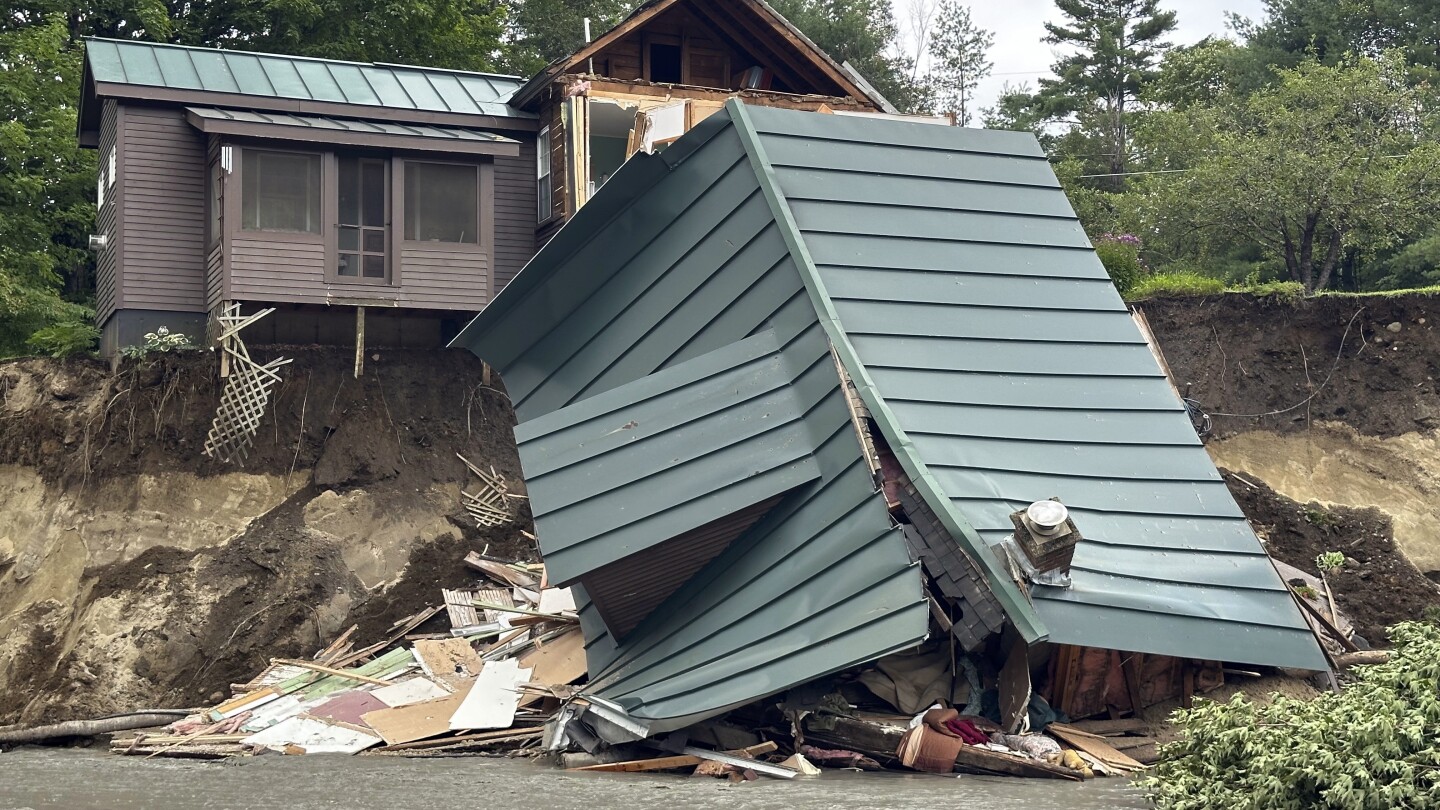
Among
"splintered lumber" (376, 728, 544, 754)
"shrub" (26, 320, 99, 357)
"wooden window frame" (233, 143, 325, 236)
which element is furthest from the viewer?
"shrub" (26, 320, 99, 357)

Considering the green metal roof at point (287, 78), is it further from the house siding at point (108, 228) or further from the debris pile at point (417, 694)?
the debris pile at point (417, 694)

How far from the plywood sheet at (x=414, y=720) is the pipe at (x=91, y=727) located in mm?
3719

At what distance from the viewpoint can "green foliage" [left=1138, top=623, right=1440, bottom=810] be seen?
27.3ft

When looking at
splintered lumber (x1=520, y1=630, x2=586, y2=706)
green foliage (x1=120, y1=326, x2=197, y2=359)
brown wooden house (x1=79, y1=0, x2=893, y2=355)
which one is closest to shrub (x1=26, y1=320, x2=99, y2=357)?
brown wooden house (x1=79, y1=0, x2=893, y2=355)

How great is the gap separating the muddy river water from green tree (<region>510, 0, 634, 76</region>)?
26690 millimetres

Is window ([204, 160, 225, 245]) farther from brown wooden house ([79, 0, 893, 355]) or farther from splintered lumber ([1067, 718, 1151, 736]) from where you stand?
splintered lumber ([1067, 718, 1151, 736])

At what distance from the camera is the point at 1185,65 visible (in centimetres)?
3803

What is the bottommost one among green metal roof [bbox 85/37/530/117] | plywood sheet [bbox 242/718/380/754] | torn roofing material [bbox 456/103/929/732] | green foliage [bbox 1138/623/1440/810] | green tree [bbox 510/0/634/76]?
plywood sheet [bbox 242/718/380/754]

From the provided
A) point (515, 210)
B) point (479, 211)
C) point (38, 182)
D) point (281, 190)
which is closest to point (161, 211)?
point (281, 190)

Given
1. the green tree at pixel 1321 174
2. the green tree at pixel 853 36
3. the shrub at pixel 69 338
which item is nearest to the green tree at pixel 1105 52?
the green tree at pixel 853 36

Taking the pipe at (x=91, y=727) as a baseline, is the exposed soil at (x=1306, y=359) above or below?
above

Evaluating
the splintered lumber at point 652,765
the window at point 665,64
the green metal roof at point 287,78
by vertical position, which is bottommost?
the splintered lumber at point 652,765

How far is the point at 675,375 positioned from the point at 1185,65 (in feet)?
94.6

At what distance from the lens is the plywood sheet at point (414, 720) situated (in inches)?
549
